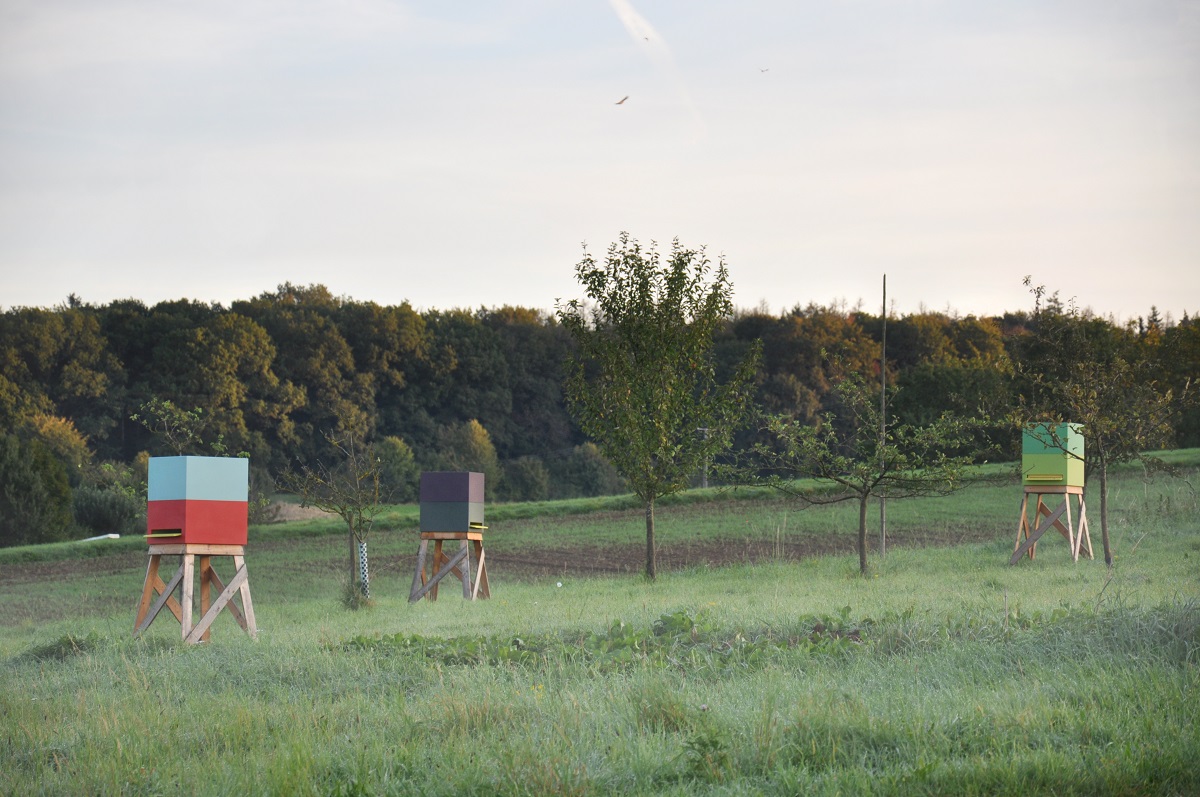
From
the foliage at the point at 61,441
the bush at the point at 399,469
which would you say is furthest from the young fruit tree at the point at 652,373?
the foliage at the point at 61,441

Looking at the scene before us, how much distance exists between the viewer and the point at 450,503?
2009cm

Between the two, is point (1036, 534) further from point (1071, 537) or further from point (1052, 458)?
point (1052, 458)

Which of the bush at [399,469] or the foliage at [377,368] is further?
the foliage at [377,368]

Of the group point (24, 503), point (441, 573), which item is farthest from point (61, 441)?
point (441, 573)

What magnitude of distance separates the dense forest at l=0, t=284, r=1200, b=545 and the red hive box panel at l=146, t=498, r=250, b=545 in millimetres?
25732

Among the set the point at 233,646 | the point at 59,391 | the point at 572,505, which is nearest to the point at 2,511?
the point at 59,391

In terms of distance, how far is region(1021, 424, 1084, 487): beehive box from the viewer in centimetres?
1998

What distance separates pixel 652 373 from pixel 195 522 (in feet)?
30.3

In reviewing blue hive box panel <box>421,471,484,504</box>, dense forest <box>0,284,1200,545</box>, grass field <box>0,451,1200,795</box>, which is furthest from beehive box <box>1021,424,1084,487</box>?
dense forest <box>0,284,1200,545</box>

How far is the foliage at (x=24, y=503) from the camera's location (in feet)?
121

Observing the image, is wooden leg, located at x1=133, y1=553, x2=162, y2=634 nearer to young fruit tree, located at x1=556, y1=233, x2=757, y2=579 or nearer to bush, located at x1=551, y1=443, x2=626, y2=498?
young fruit tree, located at x1=556, y1=233, x2=757, y2=579

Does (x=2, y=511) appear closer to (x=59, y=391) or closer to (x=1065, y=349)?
(x=59, y=391)

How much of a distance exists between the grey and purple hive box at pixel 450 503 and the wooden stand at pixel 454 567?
5.6 inches

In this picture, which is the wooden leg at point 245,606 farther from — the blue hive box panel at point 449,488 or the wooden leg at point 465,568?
the blue hive box panel at point 449,488
